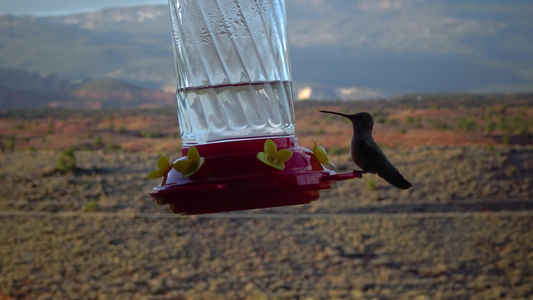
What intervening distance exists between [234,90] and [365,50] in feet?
359

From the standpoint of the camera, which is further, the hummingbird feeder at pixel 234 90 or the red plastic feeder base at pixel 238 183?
the hummingbird feeder at pixel 234 90

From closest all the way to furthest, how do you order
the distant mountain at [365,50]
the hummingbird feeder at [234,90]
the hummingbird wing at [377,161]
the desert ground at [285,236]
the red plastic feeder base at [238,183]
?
the red plastic feeder base at [238,183]
the hummingbird feeder at [234,90]
the hummingbird wing at [377,161]
the desert ground at [285,236]
the distant mountain at [365,50]

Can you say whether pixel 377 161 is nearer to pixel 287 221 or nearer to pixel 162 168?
pixel 162 168

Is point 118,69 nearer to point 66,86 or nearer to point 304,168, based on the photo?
point 66,86

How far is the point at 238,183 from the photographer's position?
191 cm

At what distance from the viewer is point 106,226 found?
543 inches

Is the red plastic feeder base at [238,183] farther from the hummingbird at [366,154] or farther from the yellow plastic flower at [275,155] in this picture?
the hummingbird at [366,154]

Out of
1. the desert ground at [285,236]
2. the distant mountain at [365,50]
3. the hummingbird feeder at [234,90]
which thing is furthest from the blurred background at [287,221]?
the distant mountain at [365,50]

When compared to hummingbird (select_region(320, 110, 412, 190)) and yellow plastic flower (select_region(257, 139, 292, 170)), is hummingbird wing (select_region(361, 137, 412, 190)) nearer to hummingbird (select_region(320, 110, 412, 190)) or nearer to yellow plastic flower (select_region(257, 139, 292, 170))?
hummingbird (select_region(320, 110, 412, 190))

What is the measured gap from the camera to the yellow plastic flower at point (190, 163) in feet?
6.50

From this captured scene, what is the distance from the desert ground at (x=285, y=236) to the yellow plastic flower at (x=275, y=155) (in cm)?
880

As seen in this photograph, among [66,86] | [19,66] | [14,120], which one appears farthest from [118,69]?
[14,120]

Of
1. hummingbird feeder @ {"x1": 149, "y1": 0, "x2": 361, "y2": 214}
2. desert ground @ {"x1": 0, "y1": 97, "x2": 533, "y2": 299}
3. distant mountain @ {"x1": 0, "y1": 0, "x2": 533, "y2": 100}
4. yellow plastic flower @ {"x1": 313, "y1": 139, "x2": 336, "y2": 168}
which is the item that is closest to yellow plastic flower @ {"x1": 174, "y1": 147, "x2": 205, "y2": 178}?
hummingbird feeder @ {"x1": 149, "y1": 0, "x2": 361, "y2": 214}

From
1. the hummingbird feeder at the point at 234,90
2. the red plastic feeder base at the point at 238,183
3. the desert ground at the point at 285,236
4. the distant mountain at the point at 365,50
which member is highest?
the distant mountain at the point at 365,50
